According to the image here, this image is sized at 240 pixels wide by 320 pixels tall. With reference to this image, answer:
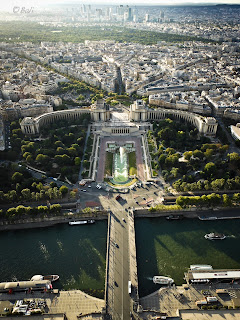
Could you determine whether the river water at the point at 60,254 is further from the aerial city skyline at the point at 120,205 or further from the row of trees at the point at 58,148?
the row of trees at the point at 58,148

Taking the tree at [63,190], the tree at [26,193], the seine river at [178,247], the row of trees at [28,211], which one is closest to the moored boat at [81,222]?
the row of trees at [28,211]

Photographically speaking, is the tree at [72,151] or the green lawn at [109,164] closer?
the green lawn at [109,164]

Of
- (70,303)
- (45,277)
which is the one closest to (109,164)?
(45,277)

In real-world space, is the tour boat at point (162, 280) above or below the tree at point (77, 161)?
below

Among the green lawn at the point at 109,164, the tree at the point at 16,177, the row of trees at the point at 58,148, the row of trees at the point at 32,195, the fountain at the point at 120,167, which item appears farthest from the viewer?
the green lawn at the point at 109,164

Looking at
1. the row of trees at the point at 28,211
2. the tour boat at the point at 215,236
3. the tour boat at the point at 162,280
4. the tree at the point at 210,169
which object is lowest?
the tour boat at the point at 162,280

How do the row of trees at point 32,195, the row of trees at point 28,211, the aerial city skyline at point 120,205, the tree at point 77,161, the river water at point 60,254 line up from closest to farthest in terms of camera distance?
1. the aerial city skyline at point 120,205
2. the river water at point 60,254
3. the row of trees at point 28,211
4. the row of trees at point 32,195
5. the tree at point 77,161

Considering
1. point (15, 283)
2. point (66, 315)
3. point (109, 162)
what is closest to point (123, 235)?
point (66, 315)

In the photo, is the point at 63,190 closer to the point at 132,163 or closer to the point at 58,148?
the point at 58,148
